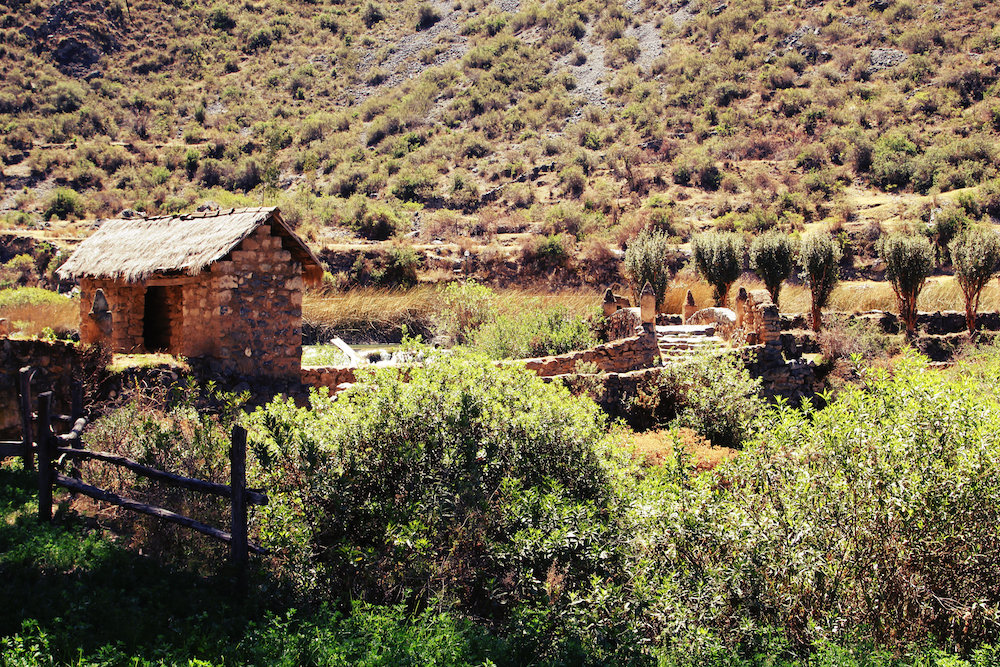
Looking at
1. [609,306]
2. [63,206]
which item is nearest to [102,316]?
[609,306]

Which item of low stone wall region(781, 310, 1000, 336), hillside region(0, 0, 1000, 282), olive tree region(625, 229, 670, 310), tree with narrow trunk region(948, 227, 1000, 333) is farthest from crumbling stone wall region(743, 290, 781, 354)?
hillside region(0, 0, 1000, 282)

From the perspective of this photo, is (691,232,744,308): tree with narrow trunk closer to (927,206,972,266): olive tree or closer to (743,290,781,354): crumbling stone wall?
(743,290,781,354): crumbling stone wall

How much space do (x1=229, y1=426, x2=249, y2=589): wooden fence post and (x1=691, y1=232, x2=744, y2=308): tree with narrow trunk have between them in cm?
1938

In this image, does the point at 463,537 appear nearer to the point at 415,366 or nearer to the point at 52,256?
the point at 415,366

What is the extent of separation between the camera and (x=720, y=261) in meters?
23.6

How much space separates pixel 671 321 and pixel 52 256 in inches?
834

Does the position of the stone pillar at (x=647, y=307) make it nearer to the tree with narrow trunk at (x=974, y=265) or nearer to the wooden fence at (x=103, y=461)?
the wooden fence at (x=103, y=461)

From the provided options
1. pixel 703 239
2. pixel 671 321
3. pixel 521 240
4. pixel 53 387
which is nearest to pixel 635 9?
pixel 521 240

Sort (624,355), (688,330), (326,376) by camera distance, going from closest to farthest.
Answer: (326,376)
(624,355)
(688,330)

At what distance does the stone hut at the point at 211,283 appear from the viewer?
11633mm

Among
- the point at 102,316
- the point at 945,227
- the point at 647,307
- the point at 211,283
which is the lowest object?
the point at 647,307

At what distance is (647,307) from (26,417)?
33.2 feet

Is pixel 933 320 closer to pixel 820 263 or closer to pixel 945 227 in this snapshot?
pixel 820 263

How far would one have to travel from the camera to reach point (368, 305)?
20891 millimetres
